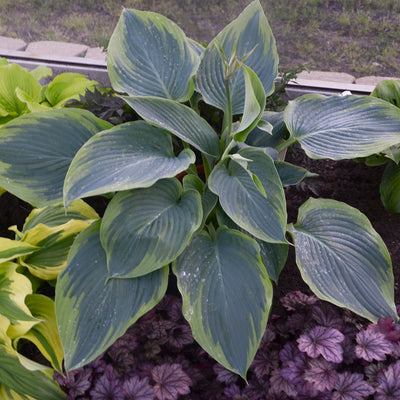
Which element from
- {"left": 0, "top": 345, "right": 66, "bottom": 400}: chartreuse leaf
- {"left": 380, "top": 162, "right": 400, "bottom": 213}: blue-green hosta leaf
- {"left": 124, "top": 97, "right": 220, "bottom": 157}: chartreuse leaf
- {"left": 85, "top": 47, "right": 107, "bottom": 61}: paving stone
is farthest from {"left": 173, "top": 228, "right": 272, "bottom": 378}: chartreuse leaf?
{"left": 85, "top": 47, "right": 107, "bottom": 61}: paving stone

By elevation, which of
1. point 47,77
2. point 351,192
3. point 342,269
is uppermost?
point 47,77

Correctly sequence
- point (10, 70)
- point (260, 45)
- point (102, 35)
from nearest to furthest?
point (260, 45) < point (10, 70) < point (102, 35)

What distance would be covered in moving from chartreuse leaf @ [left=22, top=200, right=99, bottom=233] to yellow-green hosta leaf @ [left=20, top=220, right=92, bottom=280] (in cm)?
6

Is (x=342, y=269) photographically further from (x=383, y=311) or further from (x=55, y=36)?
(x=55, y=36)

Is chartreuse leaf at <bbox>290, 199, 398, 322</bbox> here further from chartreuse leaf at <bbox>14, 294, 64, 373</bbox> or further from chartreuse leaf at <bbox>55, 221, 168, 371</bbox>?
chartreuse leaf at <bbox>14, 294, 64, 373</bbox>

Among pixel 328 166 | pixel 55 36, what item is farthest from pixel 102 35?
pixel 328 166

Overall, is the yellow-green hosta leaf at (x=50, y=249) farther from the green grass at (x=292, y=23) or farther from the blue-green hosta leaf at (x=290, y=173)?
the green grass at (x=292, y=23)

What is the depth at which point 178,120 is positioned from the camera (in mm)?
919

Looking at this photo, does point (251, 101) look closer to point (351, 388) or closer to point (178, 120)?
point (178, 120)

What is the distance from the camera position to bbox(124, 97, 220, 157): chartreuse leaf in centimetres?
86

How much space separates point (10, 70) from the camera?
47.5 inches

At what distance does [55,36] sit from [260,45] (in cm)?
66

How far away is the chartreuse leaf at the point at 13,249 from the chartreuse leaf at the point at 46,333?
4.6 inches

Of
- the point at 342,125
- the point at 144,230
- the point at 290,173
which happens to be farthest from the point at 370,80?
the point at 144,230
